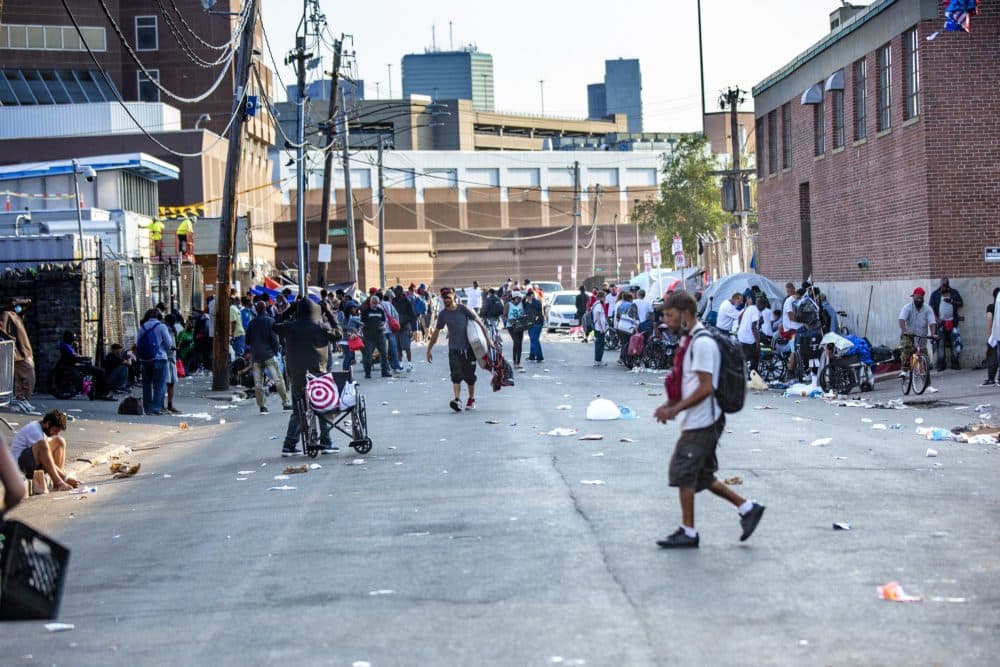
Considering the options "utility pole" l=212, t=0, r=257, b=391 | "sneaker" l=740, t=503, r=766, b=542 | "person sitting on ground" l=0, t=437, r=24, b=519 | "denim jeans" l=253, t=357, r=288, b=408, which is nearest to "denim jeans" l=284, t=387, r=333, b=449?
"denim jeans" l=253, t=357, r=288, b=408

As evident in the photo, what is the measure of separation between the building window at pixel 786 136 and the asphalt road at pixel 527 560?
81.5 ft

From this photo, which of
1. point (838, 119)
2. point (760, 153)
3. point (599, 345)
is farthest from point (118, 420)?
point (760, 153)

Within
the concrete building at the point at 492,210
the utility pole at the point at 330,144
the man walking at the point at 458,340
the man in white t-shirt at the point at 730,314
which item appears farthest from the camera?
the concrete building at the point at 492,210

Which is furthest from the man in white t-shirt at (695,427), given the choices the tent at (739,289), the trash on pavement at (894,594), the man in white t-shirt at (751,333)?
the tent at (739,289)

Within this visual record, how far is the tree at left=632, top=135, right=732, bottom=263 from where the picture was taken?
63.2 meters

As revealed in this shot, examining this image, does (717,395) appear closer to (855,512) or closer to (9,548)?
(855,512)

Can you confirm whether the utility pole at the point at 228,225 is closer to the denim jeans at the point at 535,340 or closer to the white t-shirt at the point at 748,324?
the denim jeans at the point at 535,340

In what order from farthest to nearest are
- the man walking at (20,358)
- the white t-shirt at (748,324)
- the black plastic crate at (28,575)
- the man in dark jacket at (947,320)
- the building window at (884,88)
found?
the building window at (884,88)
the white t-shirt at (748,324)
the man in dark jacket at (947,320)
the man walking at (20,358)
the black plastic crate at (28,575)

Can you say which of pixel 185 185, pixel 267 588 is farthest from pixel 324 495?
pixel 185 185

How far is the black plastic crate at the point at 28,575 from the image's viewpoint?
571cm

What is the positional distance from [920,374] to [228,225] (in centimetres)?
1338

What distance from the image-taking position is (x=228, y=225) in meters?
27.2

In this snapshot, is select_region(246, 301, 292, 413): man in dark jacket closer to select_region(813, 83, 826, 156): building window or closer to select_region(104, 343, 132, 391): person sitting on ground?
select_region(104, 343, 132, 391): person sitting on ground

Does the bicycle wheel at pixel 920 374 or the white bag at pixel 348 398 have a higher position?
the white bag at pixel 348 398
